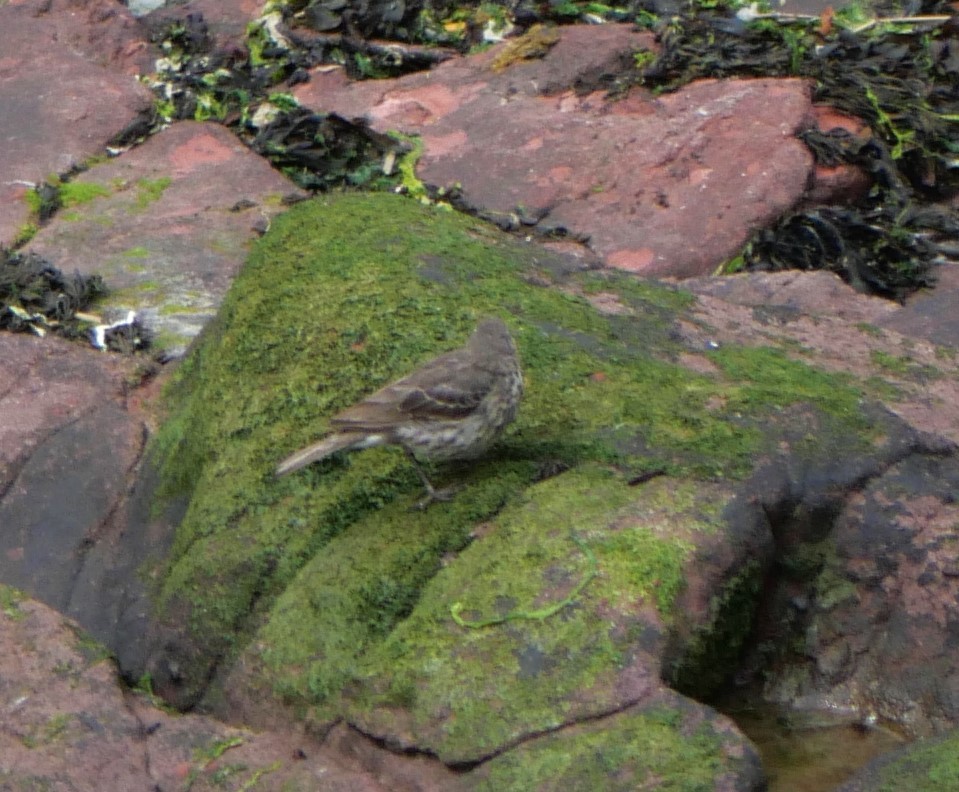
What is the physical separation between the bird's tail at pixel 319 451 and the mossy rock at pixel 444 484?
11 centimetres

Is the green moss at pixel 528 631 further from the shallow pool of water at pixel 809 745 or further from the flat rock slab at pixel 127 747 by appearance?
the shallow pool of water at pixel 809 745

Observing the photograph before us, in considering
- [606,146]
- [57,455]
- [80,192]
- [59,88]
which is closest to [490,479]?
[57,455]

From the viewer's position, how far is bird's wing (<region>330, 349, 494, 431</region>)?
4.84 meters

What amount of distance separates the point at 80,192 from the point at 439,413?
12.9ft

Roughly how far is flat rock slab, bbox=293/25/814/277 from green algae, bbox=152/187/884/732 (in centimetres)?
133

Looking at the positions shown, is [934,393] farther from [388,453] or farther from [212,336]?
[212,336]

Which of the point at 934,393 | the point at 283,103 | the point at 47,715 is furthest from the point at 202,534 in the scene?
the point at 283,103

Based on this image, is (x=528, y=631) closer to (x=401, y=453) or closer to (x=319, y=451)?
(x=319, y=451)

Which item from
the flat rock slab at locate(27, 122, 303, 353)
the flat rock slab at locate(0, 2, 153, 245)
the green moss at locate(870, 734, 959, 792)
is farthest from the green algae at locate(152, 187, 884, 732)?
the flat rock slab at locate(0, 2, 153, 245)

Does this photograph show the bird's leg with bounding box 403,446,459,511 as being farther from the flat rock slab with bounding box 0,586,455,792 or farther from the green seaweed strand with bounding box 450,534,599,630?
the flat rock slab with bounding box 0,586,455,792

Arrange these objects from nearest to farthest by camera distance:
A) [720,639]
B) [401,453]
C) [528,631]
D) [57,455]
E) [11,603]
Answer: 1. [528,631]
2. [720,639]
3. [11,603]
4. [401,453]
5. [57,455]

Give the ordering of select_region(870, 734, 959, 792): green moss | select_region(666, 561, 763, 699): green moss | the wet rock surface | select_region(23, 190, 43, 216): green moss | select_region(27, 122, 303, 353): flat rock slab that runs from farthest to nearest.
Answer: select_region(23, 190, 43, 216): green moss, select_region(27, 122, 303, 353): flat rock slab, select_region(666, 561, 763, 699): green moss, the wet rock surface, select_region(870, 734, 959, 792): green moss

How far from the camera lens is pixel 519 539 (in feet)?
14.3

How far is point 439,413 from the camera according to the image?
4.89 meters
